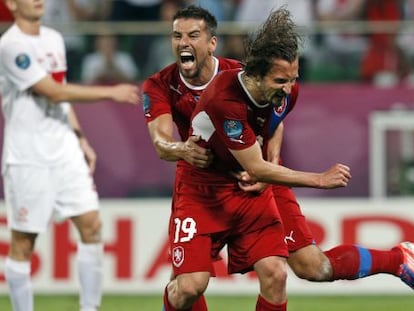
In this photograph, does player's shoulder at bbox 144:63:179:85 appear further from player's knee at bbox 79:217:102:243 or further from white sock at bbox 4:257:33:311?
white sock at bbox 4:257:33:311

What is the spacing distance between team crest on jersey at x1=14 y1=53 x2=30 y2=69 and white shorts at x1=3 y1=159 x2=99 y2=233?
2.24 ft

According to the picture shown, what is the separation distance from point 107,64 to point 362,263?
4.45 metres

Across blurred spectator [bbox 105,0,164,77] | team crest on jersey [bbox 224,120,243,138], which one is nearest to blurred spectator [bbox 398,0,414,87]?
blurred spectator [bbox 105,0,164,77]

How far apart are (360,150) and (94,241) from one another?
3.36 metres

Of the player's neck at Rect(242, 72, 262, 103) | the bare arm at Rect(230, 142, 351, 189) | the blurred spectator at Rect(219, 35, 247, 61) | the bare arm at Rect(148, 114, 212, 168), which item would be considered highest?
the blurred spectator at Rect(219, 35, 247, 61)

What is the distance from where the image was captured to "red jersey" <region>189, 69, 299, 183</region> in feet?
22.2

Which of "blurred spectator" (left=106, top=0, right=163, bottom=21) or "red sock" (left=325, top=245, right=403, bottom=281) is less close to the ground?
"blurred spectator" (left=106, top=0, right=163, bottom=21)

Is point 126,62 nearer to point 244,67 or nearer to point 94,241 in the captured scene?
point 94,241

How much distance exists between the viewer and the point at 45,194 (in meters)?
8.62

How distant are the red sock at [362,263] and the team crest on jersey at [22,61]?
7.87ft

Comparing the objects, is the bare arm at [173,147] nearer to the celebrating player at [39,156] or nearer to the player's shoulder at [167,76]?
the player's shoulder at [167,76]

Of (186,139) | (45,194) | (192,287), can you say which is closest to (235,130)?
(186,139)

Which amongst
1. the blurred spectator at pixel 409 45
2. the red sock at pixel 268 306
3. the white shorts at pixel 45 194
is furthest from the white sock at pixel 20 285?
the blurred spectator at pixel 409 45

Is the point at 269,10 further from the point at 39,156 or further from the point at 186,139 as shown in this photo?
the point at 186,139
